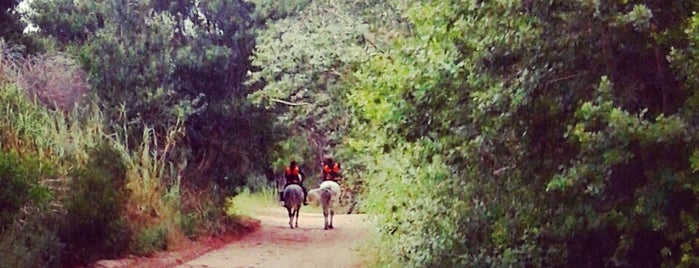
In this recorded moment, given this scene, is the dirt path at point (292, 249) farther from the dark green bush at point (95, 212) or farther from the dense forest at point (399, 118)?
the dark green bush at point (95, 212)

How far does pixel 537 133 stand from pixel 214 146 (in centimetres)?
1402

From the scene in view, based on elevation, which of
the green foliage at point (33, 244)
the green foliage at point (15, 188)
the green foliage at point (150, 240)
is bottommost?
the green foliage at point (150, 240)

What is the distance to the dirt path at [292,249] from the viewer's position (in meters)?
14.6

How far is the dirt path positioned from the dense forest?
0.99m

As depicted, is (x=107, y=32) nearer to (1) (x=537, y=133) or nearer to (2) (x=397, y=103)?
(2) (x=397, y=103)

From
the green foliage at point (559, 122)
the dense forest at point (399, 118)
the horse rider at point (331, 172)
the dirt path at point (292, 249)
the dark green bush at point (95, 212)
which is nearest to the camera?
the green foliage at point (559, 122)

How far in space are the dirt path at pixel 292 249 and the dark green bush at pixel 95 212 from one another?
1365mm

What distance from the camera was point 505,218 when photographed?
8.58 meters

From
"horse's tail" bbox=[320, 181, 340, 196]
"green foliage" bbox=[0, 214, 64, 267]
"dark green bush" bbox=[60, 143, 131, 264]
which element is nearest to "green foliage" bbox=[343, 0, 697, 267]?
"green foliage" bbox=[0, 214, 64, 267]

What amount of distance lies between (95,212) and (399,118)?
5506 mm

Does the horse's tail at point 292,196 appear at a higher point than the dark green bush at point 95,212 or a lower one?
lower

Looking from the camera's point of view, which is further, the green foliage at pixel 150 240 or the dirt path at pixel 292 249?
the dirt path at pixel 292 249

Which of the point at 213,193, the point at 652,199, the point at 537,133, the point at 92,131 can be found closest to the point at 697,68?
the point at 652,199

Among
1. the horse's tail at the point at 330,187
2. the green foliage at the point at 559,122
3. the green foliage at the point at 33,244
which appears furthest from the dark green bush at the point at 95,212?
the horse's tail at the point at 330,187
